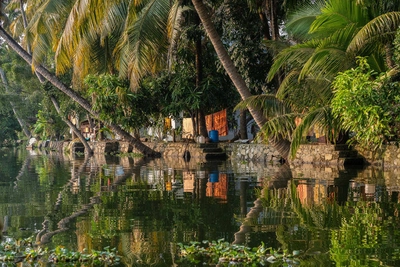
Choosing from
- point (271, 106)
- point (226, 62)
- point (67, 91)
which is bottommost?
point (271, 106)

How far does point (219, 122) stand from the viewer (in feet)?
Result: 92.6

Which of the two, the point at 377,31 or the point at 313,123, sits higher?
the point at 377,31

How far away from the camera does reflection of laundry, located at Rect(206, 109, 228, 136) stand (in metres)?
28.0

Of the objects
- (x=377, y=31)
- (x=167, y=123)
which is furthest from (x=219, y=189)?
(x=167, y=123)

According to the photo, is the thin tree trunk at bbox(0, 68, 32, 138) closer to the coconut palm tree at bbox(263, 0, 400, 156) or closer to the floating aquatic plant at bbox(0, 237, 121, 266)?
the coconut palm tree at bbox(263, 0, 400, 156)

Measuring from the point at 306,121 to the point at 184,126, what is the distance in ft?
50.3

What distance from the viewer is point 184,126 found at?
97.4ft

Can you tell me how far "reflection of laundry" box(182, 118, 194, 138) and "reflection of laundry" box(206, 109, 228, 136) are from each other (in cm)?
84

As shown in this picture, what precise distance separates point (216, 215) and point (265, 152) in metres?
14.1

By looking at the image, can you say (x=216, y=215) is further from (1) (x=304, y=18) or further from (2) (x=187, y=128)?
(2) (x=187, y=128)

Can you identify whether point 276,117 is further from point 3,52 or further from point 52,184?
point 3,52

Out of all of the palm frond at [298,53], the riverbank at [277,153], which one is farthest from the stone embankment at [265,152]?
the palm frond at [298,53]

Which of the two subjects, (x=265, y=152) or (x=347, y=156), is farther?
(x=265, y=152)

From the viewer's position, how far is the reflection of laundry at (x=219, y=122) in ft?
91.8
